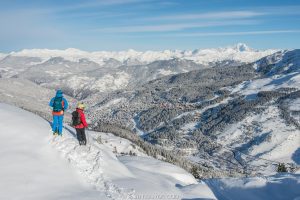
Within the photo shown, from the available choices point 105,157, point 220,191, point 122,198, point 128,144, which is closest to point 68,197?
point 122,198

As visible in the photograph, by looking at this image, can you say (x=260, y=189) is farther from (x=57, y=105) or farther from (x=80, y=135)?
(x=57, y=105)

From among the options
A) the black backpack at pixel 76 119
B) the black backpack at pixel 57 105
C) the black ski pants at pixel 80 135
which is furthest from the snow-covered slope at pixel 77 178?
the black backpack at pixel 57 105

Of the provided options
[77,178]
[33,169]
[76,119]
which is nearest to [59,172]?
[77,178]

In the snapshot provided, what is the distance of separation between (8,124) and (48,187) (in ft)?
28.5

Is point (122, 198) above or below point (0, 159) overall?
below

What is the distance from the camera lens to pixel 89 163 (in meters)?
31.5

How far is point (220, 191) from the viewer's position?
37000mm

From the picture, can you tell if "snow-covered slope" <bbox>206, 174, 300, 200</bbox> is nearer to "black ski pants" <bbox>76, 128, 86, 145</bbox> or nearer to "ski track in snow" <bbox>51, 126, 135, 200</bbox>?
"ski track in snow" <bbox>51, 126, 135, 200</bbox>

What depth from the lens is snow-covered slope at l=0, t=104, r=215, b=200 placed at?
85.8ft

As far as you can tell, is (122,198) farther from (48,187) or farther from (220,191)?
(220,191)

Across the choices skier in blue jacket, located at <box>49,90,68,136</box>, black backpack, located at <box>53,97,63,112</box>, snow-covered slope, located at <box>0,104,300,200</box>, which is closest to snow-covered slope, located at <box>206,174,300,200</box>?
snow-covered slope, located at <box>0,104,300,200</box>

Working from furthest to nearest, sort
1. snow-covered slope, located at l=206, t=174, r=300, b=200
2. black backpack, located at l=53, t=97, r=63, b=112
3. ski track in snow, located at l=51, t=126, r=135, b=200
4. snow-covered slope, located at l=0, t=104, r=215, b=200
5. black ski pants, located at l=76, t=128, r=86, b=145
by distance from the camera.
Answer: black backpack, located at l=53, t=97, r=63, b=112 → black ski pants, located at l=76, t=128, r=86, b=145 → snow-covered slope, located at l=206, t=174, r=300, b=200 → ski track in snow, located at l=51, t=126, r=135, b=200 → snow-covered slope, located at l=0, t=104, r=215, b=200

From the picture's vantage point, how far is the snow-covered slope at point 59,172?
85.8ft

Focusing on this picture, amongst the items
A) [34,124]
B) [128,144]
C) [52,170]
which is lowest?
[128,144]
